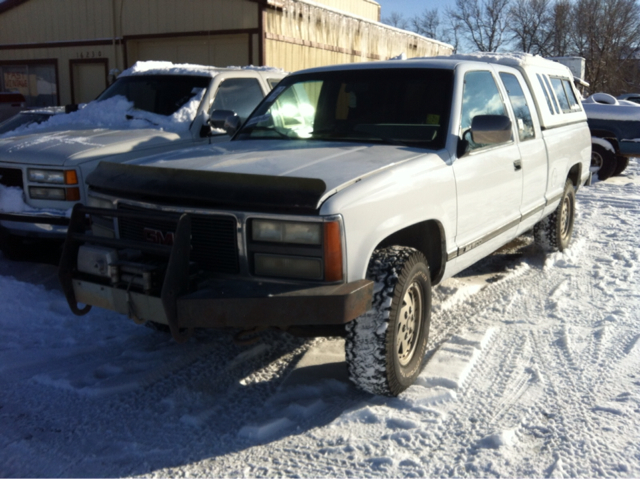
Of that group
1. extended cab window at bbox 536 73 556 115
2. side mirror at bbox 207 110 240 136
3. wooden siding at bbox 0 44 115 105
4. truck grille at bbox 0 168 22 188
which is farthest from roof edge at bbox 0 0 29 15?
extended cab window at bbox 536 73 556 115

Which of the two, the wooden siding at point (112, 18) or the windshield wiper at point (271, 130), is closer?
the windshield wiper at point (271, 130)

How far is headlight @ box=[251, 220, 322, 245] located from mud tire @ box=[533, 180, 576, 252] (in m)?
4.12

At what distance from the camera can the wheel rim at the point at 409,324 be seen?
3.58 metres

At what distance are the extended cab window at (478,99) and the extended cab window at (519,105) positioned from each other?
0.92ft

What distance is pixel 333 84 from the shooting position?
475cm

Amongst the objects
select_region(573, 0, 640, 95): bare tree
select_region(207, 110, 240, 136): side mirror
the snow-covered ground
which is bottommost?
the snow-covered ground

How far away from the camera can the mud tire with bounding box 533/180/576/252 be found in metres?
6.53

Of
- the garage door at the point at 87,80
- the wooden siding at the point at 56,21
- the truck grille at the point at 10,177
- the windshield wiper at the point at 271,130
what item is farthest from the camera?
the garage door at the point at 87,80

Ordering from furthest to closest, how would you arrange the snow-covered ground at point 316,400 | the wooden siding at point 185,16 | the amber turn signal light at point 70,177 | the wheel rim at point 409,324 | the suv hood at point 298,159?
the wooden siding at point 185,16, the amber turn signal light at point 70,177, the wheel rim at point 409,324, the suv hood at point 298,159, the snow-covered ground at point 316,400

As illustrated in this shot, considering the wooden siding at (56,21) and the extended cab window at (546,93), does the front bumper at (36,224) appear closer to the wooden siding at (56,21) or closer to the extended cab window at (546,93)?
the extended cab window at (546,93)

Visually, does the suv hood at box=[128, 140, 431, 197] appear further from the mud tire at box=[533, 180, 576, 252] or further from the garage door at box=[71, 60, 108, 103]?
the garage door at box=[71, 60, 108, 103]

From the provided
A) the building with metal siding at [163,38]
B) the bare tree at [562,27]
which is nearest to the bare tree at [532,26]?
the bare tree at [562,27]

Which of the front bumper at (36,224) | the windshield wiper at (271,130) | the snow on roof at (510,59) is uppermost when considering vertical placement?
the snow on roof at (510,59)

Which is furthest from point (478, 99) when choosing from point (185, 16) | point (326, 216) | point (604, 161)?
point (185, 16)
